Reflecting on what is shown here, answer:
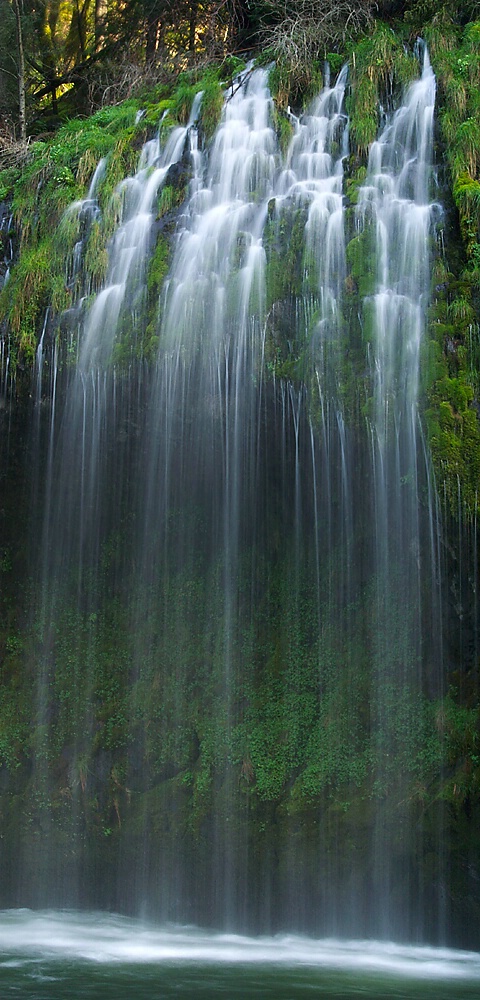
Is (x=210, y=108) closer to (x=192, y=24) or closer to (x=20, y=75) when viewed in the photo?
(x=192, y=24)

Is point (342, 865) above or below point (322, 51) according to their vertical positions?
below

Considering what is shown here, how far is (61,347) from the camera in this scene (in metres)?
10.0

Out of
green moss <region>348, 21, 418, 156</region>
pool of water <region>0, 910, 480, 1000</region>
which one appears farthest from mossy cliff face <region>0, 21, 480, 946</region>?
pool of water <region>0, 910, 480, 1000</region>

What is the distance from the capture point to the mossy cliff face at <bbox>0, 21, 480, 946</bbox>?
8.03m

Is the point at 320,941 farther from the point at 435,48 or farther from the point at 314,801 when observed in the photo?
the point at 435,48

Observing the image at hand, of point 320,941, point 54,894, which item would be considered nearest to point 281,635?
point 320,941

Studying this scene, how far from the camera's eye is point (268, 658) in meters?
9.00

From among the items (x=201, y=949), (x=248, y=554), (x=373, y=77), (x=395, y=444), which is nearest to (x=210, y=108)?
(x=373, y=77)

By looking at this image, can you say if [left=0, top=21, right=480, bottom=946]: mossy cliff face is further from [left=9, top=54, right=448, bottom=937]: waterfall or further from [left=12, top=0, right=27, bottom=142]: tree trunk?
[left=12, top=0, right=27, bottom=142]: tree trunk

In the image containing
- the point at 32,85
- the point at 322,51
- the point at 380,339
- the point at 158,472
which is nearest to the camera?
the point at 380,339

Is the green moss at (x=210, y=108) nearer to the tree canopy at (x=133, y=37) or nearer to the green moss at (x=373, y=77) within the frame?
the tree canopy at (x=133, y=37)

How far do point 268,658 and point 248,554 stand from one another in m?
1.01

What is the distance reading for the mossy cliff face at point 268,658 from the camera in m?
8.03

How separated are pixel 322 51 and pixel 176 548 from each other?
611cm
